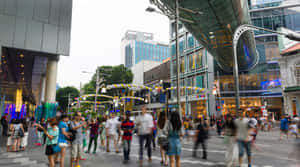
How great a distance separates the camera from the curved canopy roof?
64.3 feet

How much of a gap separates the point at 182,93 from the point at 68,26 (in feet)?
97.1

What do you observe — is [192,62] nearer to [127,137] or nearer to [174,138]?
[127,137]

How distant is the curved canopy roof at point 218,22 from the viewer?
19589mm

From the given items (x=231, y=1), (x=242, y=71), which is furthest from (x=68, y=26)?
(x=242, y=71)

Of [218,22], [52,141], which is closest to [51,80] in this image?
[52,141]

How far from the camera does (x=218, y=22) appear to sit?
23.8 meters

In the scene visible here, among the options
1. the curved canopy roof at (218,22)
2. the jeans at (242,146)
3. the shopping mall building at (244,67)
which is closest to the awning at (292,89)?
the shopping mall building at (244,67)

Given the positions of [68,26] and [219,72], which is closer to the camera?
[68,26]

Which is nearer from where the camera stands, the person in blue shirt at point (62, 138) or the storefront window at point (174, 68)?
the person in blue shirt at point (62, 138)

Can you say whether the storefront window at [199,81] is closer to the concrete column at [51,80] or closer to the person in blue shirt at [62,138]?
the concrete column at [51,80]

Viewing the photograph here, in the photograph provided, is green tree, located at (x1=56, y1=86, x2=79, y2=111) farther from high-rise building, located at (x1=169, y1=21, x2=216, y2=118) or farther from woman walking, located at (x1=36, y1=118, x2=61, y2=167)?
woman walking, located at (x1=36, y1=118, x2=61, y2=167)

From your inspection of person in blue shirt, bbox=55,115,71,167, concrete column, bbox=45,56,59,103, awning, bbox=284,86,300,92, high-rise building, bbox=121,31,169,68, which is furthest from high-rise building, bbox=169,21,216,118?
high-rise building, bbox=121,31,169,68

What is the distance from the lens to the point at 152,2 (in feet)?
59.9

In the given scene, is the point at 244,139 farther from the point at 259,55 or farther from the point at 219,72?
the point at 259,55
